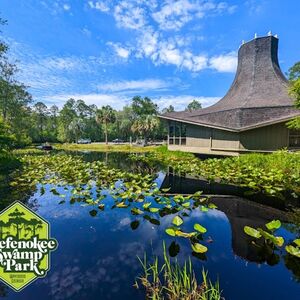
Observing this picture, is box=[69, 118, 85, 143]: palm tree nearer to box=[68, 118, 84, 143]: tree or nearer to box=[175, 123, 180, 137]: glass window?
box=[68, 118, 84, 143]: tree

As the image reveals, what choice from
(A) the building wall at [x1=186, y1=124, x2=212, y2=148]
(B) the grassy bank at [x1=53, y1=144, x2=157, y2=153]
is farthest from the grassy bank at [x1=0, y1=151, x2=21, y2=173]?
(B) the grassy bank at [x1=53, y1=144, x2=157, y2=153]

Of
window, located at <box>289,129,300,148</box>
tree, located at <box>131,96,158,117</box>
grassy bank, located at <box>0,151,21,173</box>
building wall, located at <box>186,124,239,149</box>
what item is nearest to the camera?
grassy bank, located at <box>0,151,21,173</box>

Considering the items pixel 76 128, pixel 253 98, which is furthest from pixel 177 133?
pixel 76 128

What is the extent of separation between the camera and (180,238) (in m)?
5.28

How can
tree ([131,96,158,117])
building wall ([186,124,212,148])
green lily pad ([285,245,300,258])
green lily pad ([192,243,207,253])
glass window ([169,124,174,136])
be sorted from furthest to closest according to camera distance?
tree ([131,96,158,117]) → glass window ([169,124,174,136]) → building wall ([186,124,212,148]) → green lily pad ([192,243,207,253]) → green lily pad ([285,245,300,258])

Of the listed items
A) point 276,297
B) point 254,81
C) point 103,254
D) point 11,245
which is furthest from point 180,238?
point 254,81

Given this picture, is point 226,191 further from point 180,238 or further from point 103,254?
point 103,254

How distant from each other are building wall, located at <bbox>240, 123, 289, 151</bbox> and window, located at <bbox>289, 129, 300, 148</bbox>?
487 mm

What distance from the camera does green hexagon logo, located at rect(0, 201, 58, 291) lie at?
9.23 ft

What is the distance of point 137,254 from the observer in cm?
466

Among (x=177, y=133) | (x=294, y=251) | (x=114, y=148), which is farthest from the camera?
(x=114, y=148)

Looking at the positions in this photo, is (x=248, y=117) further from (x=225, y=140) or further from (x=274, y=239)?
(x=274, y=239)

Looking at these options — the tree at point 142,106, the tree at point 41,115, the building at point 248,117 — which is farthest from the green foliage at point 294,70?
the tree at point 41,115

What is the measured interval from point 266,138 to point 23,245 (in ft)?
59.5
